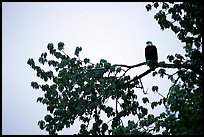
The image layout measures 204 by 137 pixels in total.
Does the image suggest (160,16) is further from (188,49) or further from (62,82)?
(62,82)

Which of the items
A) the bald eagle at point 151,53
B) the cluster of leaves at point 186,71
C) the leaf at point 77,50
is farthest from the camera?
the bald eagle at point 151,53

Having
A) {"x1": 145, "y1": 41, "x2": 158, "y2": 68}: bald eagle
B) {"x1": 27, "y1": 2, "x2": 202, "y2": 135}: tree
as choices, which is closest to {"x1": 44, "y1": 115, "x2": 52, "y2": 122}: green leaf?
{"x1": 27, "y1": 2, "x2": 202, "y2": 135}: tree

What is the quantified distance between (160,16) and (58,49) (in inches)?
119

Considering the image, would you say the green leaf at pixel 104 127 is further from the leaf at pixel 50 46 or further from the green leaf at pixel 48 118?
the leaf at pixel 50 46

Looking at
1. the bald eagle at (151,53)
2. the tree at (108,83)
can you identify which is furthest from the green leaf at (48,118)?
the bald eagle at (151,53)

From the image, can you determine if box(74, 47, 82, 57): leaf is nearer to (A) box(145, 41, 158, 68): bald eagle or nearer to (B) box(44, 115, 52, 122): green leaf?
(B) box(44, 115, 52, 122): green leaf

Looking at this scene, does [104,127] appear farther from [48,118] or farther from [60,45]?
[60,45]

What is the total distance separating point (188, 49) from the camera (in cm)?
727

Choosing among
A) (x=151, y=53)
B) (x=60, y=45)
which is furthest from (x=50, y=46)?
(x=151, y=53)

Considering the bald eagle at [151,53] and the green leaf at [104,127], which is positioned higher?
the bald eagle at [151,53]

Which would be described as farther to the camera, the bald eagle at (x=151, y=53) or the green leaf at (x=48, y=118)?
the bald eagle at (x=151, y=53)

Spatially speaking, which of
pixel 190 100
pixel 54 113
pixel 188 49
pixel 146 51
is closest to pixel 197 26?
pixel 188 49

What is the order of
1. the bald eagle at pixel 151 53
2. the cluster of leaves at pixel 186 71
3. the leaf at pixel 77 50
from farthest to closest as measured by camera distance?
the bald eagle at pixel 151 53, the leaf at pixel 77 50, the cluster of leaves at pixel 186 71

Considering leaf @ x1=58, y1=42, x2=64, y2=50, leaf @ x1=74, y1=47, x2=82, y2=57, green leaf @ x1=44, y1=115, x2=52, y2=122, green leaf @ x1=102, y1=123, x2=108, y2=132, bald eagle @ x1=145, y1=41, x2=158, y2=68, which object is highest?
bald eagle @ x1=145, y1=41, x2=158, y2=68
